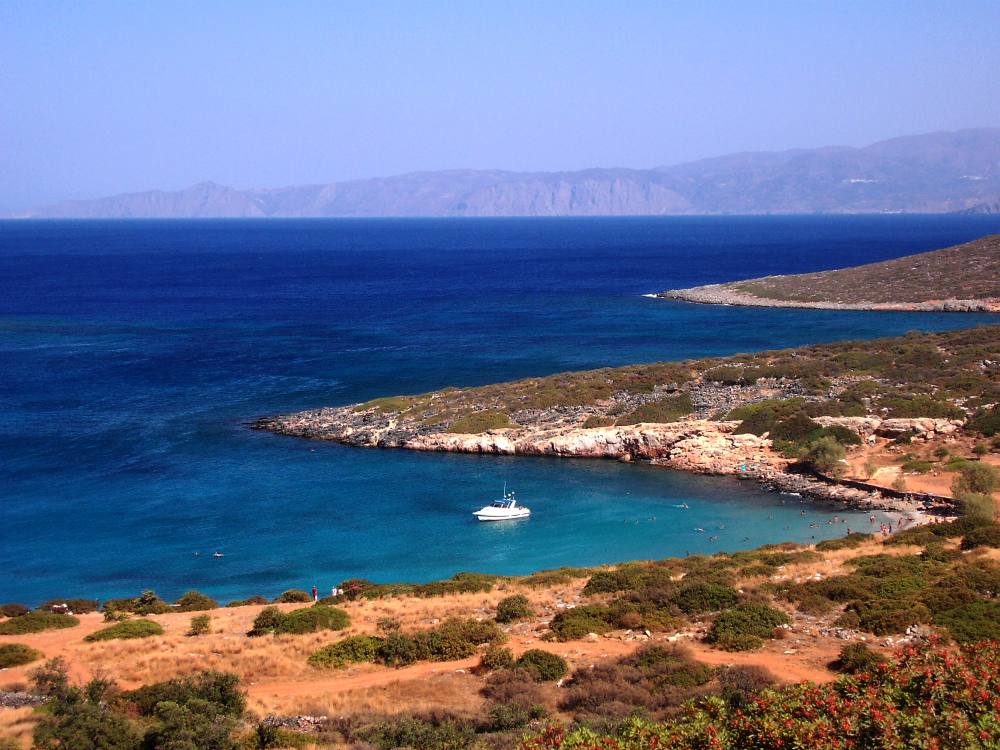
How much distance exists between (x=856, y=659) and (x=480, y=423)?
3763 cm

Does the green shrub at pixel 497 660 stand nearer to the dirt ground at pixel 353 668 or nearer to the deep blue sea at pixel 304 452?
the dirt ground at pixel 353 668

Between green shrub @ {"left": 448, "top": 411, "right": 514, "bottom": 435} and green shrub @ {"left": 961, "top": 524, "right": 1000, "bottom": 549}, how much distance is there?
101 feet

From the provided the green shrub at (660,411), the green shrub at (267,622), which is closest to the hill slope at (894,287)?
the green shrub at (660,411)

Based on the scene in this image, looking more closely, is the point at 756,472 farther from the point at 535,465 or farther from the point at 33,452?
the point at 33,452

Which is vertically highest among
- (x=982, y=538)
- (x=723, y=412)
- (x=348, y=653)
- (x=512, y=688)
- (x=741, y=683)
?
(x=741, y=683)

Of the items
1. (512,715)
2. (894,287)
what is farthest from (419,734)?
(894,287)

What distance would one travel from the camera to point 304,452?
5156cm

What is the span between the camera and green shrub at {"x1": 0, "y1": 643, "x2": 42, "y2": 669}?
20.7 m

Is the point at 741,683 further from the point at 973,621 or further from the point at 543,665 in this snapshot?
the point at 973,621

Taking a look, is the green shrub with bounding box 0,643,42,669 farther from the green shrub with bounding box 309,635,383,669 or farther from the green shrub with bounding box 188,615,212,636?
→ the green shrub with bounding box 309,635,383,669

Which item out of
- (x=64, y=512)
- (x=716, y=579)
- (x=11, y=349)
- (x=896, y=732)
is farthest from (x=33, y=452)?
(x=896, y=732)

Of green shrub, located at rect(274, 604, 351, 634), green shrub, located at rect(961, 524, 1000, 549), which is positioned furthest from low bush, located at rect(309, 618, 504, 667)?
green shrub, located at rect(961, 524, 1000, 549)

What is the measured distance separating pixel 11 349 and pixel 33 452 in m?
35.9

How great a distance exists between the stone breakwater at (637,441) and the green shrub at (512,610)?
826 inches
